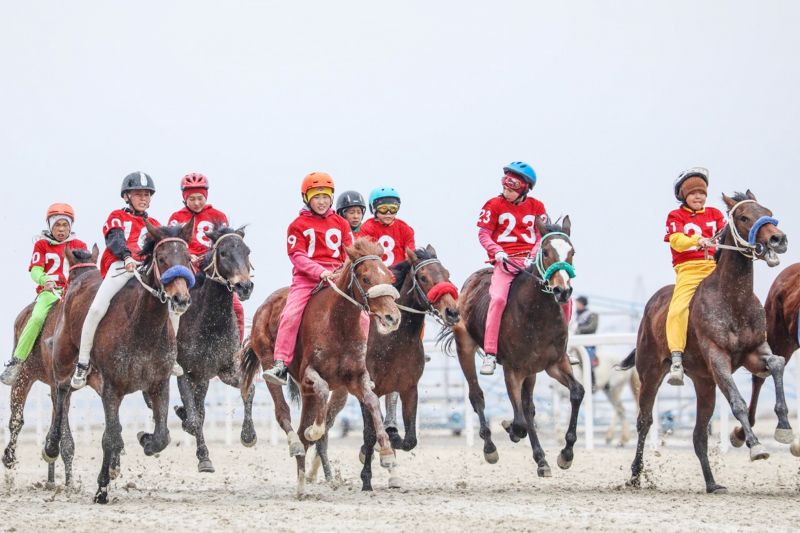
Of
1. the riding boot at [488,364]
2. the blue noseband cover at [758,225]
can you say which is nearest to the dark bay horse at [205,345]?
the riding boot at [488,364]

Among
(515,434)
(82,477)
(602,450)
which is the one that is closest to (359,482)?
(515,434)

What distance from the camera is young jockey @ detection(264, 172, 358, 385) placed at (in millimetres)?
10836

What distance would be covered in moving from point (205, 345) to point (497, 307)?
9.94 feet

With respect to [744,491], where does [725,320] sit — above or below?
above

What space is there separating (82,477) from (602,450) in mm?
7359

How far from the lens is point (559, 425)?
1817 cm

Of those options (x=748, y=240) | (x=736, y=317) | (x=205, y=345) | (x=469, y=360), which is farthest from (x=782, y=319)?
(x=205, y=345)

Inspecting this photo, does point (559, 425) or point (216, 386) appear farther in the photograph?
→ point (216, 386)

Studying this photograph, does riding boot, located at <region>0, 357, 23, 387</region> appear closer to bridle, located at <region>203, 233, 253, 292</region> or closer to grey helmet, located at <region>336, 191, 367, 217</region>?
bridle, located at <region>203, 233, 253, 292</region>

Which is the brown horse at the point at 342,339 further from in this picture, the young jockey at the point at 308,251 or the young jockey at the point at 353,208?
the young jockey at the point at 353,208

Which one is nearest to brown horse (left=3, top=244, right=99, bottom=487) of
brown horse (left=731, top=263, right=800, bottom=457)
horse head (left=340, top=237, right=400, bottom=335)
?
horse head (left=340, top=237, right=400, bottom=335)

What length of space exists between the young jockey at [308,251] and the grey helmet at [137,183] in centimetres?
164

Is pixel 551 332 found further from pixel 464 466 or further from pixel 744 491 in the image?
pixel 464 466

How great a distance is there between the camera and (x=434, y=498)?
34.0ft
